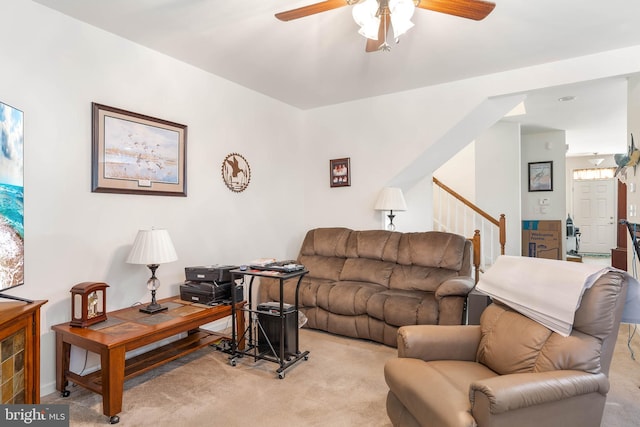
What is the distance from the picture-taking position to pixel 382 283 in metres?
3.54

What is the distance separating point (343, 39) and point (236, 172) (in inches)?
68.3

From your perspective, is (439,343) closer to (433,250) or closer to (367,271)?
(433,250)

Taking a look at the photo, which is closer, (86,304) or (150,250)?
(86,304)

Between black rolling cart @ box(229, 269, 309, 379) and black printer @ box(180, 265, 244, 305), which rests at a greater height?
black printer @ box(180, 265, 244, 305)

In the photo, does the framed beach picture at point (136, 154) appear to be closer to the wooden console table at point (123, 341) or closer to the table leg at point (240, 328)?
the wooden console table at point (123, 341)

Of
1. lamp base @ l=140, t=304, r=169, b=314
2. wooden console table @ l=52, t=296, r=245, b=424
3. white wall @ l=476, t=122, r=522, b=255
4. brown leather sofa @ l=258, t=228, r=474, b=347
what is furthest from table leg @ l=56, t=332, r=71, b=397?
white wall @ l=476, t=122, r=522, b=255

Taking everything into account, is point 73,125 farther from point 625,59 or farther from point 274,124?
point 625,59

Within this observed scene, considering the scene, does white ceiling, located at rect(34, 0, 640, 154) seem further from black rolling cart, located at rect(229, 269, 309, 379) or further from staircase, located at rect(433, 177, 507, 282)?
staircase, located at rect(433, 177, 507, 282)

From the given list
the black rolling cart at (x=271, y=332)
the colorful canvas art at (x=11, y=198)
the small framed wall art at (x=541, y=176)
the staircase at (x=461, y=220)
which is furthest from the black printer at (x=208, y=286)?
the small framed wall art at (x=541, y=176)

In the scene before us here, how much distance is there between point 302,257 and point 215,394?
201 centimetres

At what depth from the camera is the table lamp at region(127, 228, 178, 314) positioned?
2490 millimetres

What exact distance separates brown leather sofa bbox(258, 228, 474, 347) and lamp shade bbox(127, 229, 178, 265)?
137 cm

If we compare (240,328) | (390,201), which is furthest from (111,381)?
(390,201)

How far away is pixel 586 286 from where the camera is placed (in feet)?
5.31
